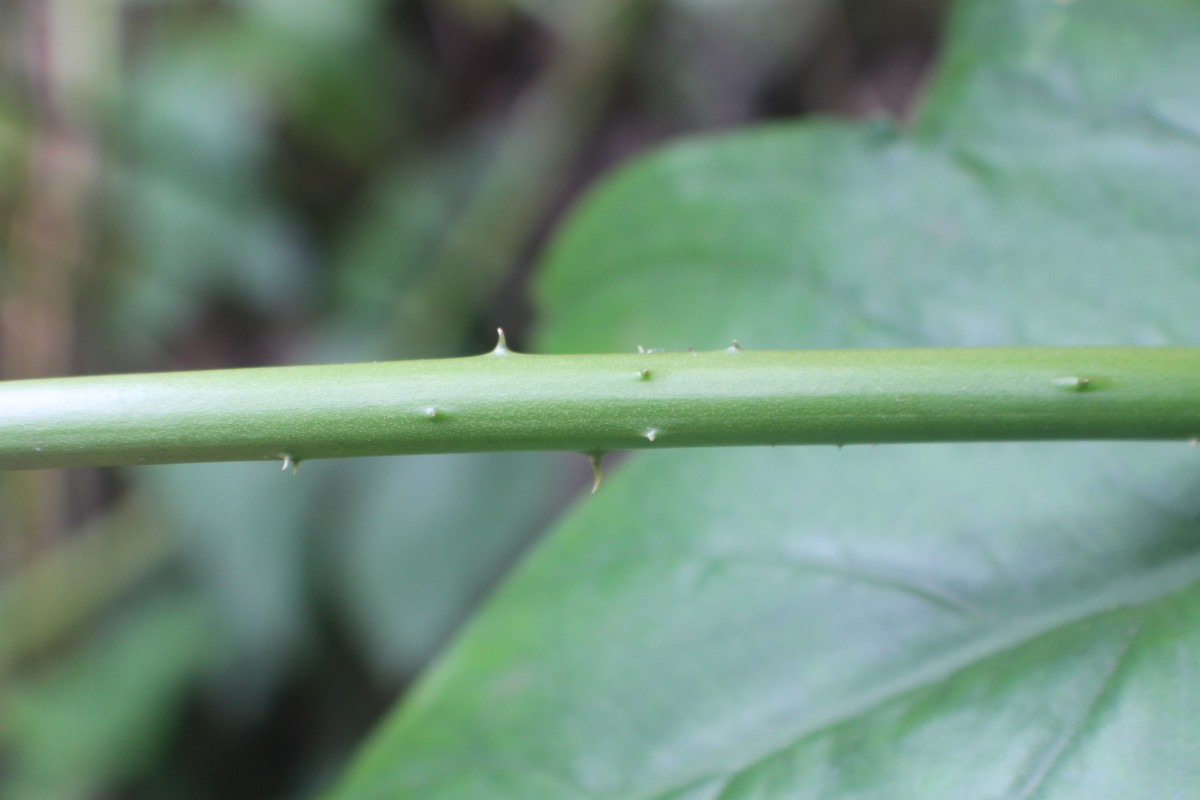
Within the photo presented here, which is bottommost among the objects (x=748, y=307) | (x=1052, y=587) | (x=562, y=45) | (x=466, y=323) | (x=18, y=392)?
(x=1052, y=587)

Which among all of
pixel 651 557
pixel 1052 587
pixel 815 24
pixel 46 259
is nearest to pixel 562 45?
pixel 815 24

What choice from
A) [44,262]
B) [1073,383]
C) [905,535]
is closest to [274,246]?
[44,262]

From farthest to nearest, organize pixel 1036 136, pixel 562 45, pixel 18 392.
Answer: pixel 562 45
pixel 1036 136
pixel 18 392

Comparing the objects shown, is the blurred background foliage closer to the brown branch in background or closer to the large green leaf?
the brown branch in background

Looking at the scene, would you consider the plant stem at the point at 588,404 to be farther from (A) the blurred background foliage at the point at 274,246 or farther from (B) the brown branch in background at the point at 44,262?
(B) the brown branch in background at the point at 44,262

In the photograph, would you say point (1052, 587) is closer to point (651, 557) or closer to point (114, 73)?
point (651, 557)

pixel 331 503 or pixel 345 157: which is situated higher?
pixel 345 157

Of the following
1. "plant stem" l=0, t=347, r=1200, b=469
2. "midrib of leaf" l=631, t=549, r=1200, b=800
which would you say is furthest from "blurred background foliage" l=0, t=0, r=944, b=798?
"plant stem" l=0, t=347, r=1200, b=469

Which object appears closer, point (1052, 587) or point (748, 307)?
point (1052, 587)

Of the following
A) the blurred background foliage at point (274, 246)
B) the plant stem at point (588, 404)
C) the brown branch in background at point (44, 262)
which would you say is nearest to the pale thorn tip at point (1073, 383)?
the plant stem at point (588, 404)
